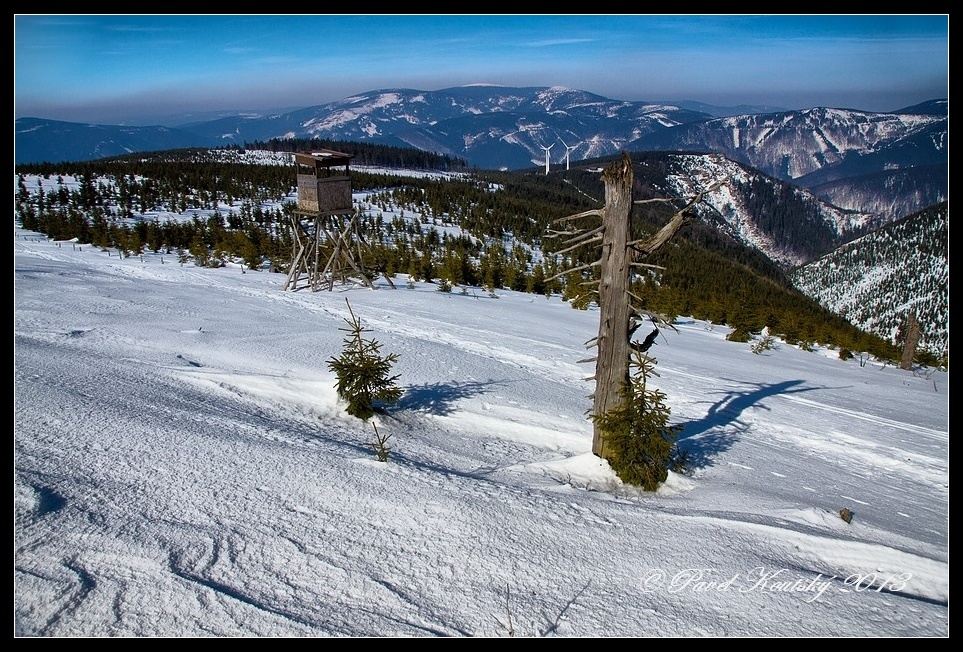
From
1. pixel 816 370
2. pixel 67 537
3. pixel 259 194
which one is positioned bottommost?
pixel 816 370

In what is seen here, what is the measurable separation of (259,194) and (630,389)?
5043cm

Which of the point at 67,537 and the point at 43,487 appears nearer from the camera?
the point at 67,537

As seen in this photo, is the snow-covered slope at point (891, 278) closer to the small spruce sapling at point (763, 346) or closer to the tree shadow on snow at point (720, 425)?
the small spruce sapling at point (763, 346)

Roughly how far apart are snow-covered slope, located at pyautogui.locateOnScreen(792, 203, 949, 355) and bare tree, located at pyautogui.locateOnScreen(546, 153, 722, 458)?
135 m

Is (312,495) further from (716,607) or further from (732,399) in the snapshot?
(732,399)

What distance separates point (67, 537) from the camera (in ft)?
12.2

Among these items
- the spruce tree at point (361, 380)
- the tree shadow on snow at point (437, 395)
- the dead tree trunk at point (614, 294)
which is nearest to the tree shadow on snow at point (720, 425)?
the dead tree trunk at point (614, 294)

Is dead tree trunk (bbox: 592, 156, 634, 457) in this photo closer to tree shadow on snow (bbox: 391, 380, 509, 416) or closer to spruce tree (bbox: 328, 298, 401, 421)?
tree shadow on snow (bbox: 391, 380, 509, 416)

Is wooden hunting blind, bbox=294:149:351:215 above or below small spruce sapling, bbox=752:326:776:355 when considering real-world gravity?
above

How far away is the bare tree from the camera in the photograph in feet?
19.4

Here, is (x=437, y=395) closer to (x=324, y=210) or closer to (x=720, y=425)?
(x=720, y=425)

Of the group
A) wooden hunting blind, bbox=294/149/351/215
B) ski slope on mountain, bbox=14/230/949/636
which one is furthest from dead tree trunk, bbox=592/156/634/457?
wooden hunting blind, bbox=294/149/351/215
